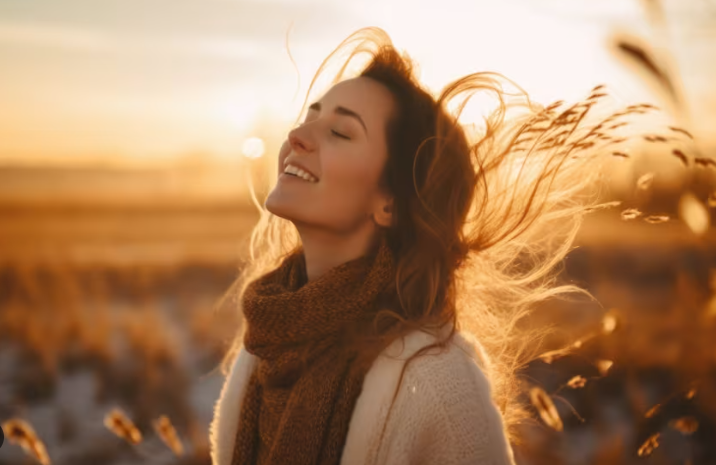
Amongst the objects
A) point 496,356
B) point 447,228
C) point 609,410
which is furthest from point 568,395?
point 447,228

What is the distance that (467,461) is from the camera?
2033mm

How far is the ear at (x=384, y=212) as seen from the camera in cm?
248

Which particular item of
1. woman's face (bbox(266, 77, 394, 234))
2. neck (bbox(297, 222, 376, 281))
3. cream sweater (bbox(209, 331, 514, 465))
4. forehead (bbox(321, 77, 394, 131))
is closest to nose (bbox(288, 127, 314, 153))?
woman's face (bbox(266, 77, 394, 234))

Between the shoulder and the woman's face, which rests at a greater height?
the woman's face

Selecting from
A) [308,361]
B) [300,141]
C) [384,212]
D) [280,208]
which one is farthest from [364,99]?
[308,361]

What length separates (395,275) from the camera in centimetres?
239

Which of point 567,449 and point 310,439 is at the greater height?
point 310,439

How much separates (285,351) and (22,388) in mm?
4200

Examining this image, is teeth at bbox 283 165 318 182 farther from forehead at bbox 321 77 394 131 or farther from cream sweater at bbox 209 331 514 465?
cream sweater at bbox 209 331 514 465

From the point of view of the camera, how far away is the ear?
2482 mm

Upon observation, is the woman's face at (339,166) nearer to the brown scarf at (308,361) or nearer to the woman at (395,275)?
the woman at (395,275)

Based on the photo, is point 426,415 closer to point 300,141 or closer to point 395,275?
point 395,275

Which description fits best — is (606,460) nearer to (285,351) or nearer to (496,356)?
(496,356)

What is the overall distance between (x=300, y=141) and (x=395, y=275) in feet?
1.80
